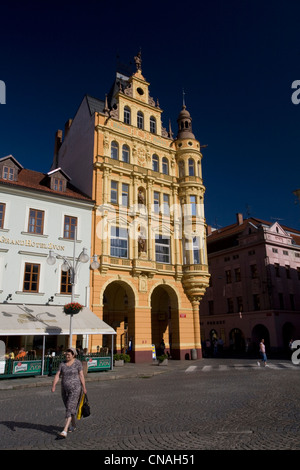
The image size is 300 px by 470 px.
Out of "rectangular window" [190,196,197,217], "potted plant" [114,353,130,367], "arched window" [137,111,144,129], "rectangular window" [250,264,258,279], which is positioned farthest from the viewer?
"rectangular window" [250,264,258,279]

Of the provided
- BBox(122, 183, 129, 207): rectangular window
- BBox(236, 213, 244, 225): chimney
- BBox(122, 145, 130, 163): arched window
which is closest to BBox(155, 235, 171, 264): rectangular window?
BBox(122, 183, 129, 207): rectangular window

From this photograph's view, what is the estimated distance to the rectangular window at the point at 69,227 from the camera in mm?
26548

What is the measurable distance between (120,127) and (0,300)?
62.1ft

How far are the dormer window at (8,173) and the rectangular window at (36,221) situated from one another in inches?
115

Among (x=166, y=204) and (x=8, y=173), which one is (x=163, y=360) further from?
(x=8, y=173)

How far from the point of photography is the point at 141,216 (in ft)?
103

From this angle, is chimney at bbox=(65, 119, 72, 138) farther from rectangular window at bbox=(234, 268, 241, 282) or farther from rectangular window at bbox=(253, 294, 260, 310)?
rectangular window at bbox=(253, 294, 260, 310)

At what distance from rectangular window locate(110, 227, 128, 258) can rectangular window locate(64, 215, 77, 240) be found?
3.58 metres

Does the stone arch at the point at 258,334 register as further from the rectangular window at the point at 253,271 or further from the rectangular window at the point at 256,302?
the rectangular window at the point at 253,271

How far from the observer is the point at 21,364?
1853 cm

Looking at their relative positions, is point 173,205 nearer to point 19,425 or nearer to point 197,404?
point 197,404

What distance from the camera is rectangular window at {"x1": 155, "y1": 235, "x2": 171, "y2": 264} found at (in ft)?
105

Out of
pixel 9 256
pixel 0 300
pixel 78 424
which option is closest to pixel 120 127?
pixel 9 256
